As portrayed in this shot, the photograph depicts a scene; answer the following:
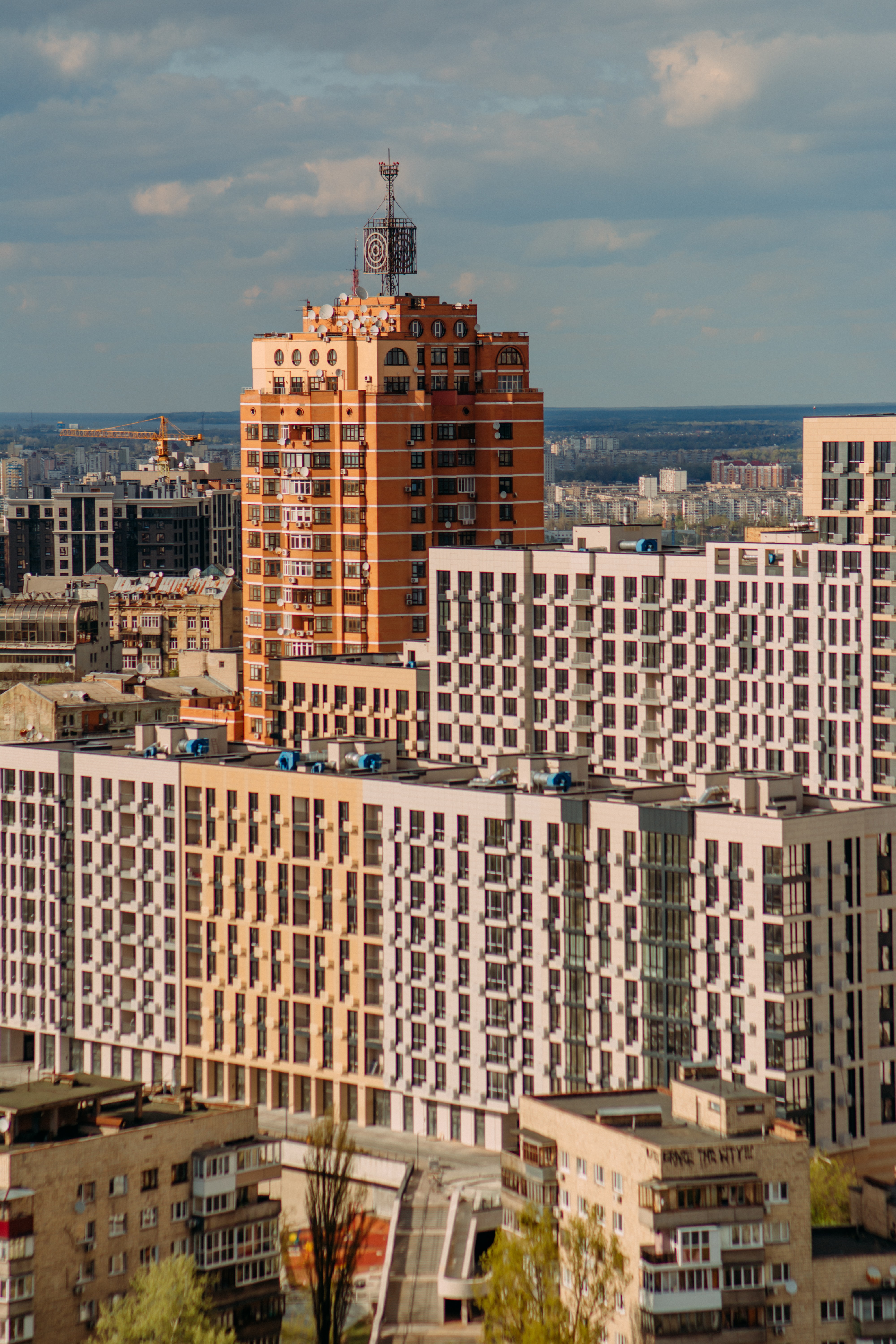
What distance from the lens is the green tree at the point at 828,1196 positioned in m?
119

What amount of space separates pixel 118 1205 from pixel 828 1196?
111 ft

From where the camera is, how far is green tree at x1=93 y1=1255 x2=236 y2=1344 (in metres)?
112

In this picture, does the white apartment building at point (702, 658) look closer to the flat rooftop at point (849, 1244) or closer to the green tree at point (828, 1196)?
the green tree at point (828, 1196)

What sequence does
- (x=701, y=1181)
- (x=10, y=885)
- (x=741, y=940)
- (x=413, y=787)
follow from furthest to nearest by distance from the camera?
1. (x=10, y=885)
2. (x=413, y=787)
3. (x=741, y=940)
4. (x=701, y=1181)

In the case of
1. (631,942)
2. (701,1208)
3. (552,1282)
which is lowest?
(552,1282)

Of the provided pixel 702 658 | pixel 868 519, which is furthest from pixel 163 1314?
pixel 868 519

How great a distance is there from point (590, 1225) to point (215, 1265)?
67.8ft

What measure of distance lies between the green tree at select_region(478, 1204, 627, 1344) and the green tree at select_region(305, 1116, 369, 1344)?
14.5m

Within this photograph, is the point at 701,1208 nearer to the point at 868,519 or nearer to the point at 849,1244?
the point at 849,1244

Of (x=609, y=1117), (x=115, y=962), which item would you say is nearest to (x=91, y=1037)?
(x=115, y=962)

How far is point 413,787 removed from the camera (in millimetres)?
156875

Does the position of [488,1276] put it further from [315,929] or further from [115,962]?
[115,962]

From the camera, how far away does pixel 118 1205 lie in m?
116

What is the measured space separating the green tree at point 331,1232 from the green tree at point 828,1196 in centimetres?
2352
